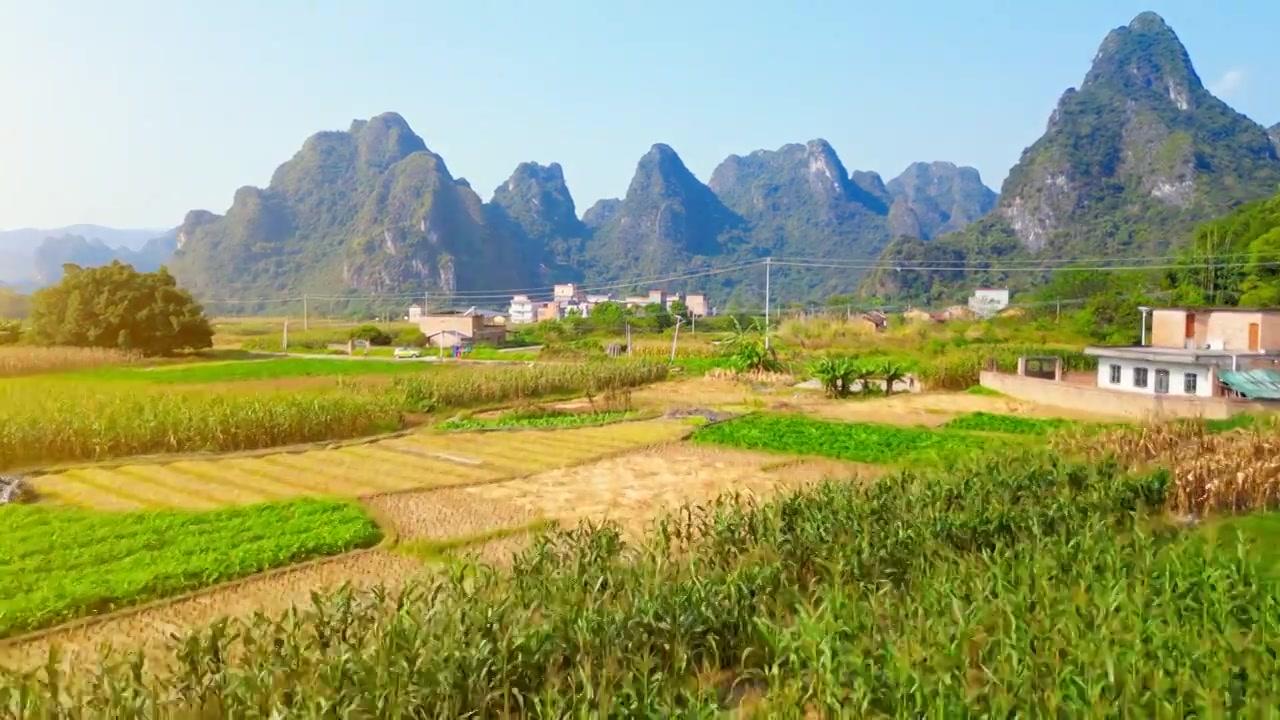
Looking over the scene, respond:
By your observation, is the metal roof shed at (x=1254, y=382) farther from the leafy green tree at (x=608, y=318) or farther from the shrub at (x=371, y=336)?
the shrub at (x=371, y=336)

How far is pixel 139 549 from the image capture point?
8109 mm

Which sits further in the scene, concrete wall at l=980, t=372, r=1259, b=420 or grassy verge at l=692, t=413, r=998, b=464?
concrete wall at l=980, t=372, r=1259, b=420

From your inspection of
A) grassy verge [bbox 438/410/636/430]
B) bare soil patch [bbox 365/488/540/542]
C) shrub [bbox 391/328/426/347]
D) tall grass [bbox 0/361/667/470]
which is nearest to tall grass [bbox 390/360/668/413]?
tall grass [bbox 0/361/667/470]

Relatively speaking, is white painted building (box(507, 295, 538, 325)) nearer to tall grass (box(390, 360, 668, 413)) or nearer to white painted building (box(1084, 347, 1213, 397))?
tall grass (box(390, 360, 668, 413))

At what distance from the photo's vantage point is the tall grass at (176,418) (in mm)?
12266

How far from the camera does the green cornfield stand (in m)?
4.13

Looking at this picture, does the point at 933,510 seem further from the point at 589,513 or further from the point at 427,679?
the point at 427,679

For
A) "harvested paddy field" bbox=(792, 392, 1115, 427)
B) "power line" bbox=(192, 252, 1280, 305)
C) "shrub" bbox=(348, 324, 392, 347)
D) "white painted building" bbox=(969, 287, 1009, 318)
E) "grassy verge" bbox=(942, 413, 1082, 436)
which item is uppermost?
"power line" bbox=(192, 252, 1280, 305)

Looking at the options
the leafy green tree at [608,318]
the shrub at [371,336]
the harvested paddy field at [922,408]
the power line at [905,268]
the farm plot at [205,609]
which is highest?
the power line at [905,268]

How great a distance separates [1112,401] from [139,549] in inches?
734

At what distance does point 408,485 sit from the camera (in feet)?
37.4

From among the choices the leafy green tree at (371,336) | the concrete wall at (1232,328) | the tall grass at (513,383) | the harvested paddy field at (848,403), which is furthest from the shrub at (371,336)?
the concrete wall at (1232,328)

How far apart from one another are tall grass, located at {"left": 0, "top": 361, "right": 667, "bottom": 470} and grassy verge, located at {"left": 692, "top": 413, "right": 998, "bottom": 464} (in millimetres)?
6423

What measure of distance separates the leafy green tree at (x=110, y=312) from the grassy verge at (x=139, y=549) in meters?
24.1
